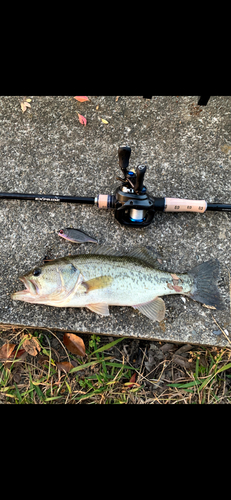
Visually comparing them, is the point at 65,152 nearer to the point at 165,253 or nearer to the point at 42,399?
the point at 165,253

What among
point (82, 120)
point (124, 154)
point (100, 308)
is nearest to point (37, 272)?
point (100, 308)

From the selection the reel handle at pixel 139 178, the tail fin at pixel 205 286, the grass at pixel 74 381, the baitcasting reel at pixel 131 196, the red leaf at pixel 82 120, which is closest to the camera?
the reel handle at pixel 139 178

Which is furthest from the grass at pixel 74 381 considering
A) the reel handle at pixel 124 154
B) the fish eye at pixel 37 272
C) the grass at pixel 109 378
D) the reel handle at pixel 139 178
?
the reel handle at pixel 124 154

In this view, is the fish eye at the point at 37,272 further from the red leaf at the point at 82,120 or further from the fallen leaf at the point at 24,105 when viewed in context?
the fallen leaf at the point at 24,105

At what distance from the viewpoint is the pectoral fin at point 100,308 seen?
2.88 metres

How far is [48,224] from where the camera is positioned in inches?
132

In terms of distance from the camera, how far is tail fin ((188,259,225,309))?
303cm

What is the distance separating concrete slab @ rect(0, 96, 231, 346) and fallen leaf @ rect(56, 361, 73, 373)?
53 cm

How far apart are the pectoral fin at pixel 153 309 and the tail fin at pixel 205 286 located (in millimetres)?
356

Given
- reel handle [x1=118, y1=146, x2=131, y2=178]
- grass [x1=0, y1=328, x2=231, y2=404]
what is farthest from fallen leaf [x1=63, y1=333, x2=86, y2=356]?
reel handle [x1=118, y1=146, x2=131, y2=178]

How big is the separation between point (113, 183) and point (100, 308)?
153 cm

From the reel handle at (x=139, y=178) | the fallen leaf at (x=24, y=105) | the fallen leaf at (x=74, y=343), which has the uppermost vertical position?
the fallen leaf at (x=24, y=105)

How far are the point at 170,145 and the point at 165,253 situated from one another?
1422 mm

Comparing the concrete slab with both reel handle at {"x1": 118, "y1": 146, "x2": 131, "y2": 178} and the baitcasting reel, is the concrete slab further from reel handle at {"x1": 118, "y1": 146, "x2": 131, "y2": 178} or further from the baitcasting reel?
reel handle at {"x1": 118, "y1": 146, "x2": 131, "y2": 178}
